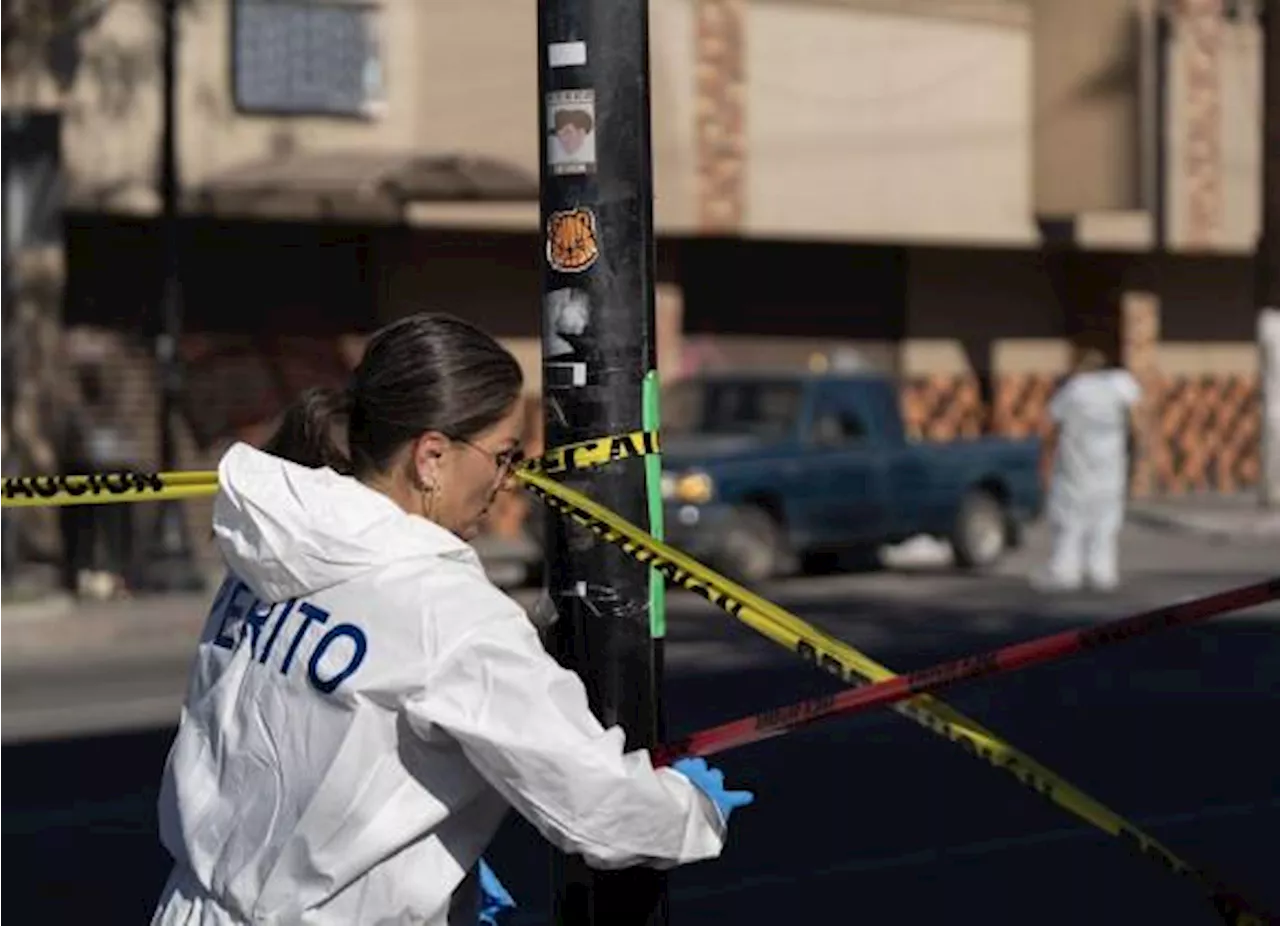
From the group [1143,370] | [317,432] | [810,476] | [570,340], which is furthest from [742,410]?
[317,432]

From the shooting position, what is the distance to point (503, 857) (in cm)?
1012

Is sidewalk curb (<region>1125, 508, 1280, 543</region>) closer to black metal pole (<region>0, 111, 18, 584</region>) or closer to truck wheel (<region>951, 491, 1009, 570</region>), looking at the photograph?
truck wheel (<region>951, 491, 1009, 570</region>)

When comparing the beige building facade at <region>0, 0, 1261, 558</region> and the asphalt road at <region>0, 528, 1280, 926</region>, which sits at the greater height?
the beige building facade at <region>0, 0, 1261, 558</region>

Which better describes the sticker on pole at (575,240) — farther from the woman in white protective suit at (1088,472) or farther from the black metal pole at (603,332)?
the woman in white protective suit at (1088,472)

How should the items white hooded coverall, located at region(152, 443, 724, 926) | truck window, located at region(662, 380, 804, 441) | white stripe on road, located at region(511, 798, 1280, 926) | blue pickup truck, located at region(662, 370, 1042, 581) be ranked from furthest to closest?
1. truck window, located at region(662, 380, 804, 441)
2. blue pickup truck, located at region(662, 370, 1042, 581)
3. white stripe on road, located at region(511, 798, 1280, 926)
4. white hooded coverall, located at region(152, 443, 724, 926)

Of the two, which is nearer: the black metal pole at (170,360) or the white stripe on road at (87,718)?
the white stripe on road at (87,718)

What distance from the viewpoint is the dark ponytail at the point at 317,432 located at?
159 inches

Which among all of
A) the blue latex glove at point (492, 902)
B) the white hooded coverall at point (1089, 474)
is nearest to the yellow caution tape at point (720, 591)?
the blue latex glove at point (492, 902)

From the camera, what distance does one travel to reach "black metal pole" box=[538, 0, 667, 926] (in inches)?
176

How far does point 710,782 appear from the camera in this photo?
3916 millimetres

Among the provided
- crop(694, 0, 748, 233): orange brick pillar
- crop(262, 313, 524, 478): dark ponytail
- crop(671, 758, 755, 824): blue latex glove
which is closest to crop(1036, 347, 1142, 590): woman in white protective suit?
crop(694, 0, 748, 233): orange brick pillar

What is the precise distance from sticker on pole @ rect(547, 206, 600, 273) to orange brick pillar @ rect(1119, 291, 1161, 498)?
3078 centimetres

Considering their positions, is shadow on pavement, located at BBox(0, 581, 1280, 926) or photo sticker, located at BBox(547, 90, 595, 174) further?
shadow on pavement, located at BBox(0, 581, 1280, 926)

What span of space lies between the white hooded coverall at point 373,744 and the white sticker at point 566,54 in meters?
0.93
